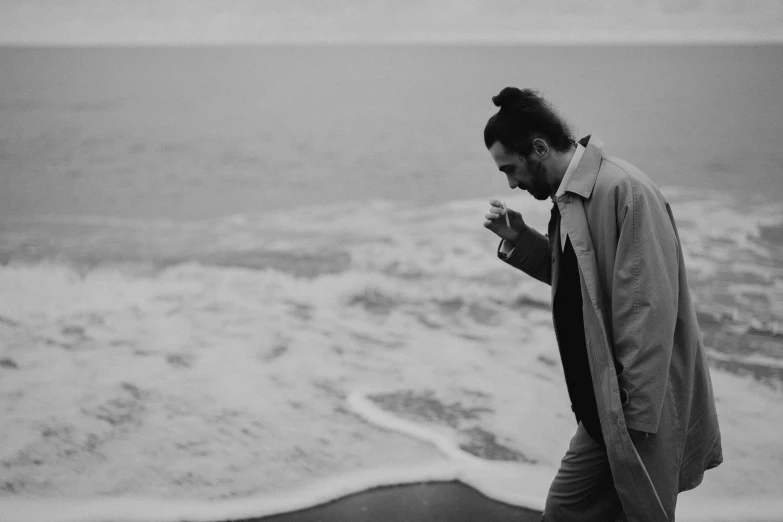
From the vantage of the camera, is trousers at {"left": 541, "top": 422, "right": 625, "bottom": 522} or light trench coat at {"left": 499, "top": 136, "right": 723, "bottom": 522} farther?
trousers at {"left": 541, "top": 422, "right": 625, "bottom": 522}

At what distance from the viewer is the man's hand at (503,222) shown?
4.96ft

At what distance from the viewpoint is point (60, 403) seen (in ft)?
10.0

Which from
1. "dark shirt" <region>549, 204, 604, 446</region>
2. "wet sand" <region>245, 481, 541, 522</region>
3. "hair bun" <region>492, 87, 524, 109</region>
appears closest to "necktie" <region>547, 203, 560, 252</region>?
"dark shirt" <region>549, 204, 604, 446</region>

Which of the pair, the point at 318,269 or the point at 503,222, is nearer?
the point at 503,222

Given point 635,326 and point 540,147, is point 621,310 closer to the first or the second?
point 635,326

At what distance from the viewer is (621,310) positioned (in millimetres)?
1238

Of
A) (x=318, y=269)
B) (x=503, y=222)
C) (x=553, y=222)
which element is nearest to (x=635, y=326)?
(x=553, y=222)

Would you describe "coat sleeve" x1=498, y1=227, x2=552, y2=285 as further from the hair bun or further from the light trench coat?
the hair bun

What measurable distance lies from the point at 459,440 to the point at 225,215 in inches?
178

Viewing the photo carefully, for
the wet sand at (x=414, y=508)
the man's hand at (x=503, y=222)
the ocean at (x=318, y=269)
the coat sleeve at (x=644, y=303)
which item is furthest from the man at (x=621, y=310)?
the wet sand at (x=414, y=508)

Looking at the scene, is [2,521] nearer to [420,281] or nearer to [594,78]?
[420,281]

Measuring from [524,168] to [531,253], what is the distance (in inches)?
9.9

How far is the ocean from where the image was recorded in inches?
103

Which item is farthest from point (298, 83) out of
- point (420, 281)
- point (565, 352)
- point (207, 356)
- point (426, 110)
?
point (565, 352)
